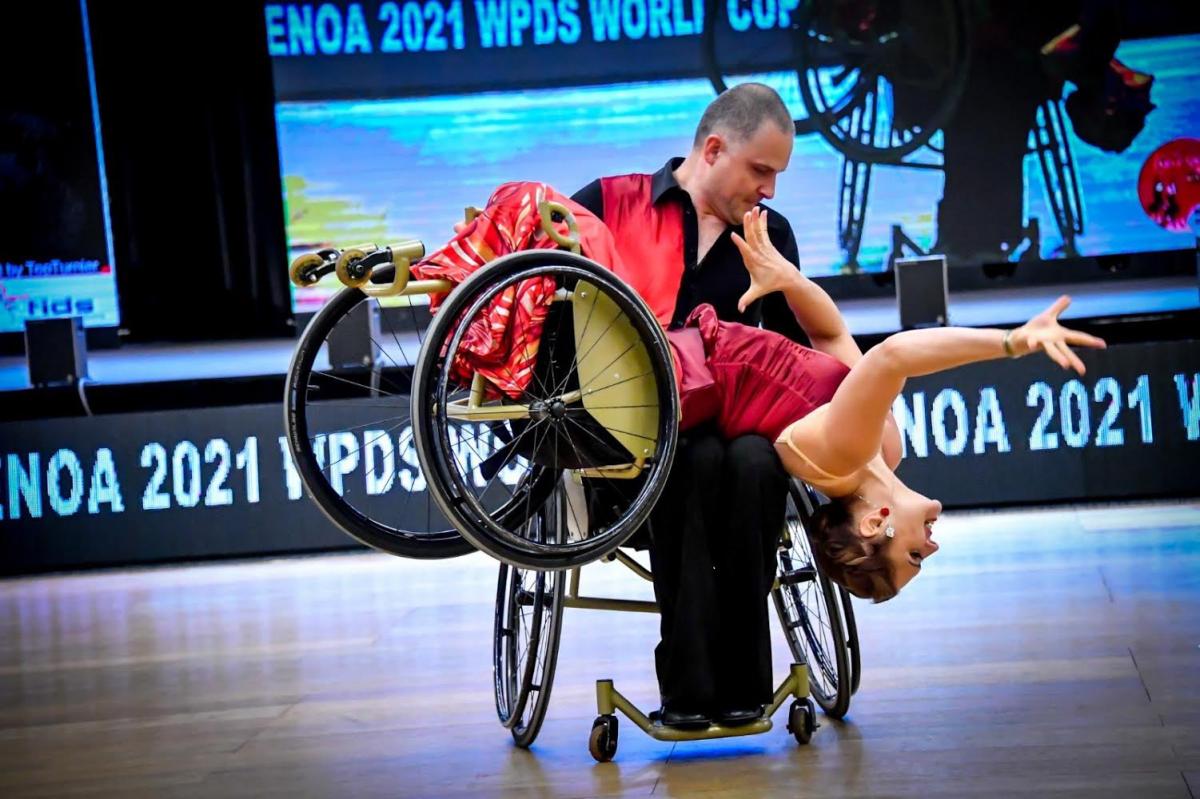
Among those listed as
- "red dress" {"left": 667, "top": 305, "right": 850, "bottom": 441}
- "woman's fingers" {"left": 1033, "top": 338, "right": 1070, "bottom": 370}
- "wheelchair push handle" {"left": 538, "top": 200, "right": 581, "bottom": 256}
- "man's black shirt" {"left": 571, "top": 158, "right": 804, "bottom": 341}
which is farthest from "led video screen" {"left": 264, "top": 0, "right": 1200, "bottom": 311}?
"woman's fingers" {"left": 1033, "top": 338, "right": 1070, "bottom": 370}

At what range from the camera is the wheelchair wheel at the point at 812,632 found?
285 cm

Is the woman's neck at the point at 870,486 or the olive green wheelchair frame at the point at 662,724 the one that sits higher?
the woman's neck at the point at 870,486

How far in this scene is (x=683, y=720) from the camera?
2672 mm

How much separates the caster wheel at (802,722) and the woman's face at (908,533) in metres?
0.30

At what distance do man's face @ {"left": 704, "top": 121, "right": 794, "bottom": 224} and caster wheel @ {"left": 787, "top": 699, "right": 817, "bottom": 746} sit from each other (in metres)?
0.91

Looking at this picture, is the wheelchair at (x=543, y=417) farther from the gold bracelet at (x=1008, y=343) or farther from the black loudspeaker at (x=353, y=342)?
the black loudspeaker at (x=353, y=342)

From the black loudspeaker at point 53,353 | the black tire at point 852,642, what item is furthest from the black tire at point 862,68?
the black tire at point 852,642

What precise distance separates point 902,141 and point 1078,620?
3570 mm

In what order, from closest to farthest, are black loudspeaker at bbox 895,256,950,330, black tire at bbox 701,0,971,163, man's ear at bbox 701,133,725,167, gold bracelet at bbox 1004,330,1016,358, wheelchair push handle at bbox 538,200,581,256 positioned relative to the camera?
gold bracelet at bbox 1004,330,1016,358
wheelchair push handle at bbox 538,200,581,256
man's ear at bbox 701,133,725,167
black loudspeaker at bbox 895,256,950,330
black tire at bbox 701,0,971,163

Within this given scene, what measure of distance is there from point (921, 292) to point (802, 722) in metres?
2.83

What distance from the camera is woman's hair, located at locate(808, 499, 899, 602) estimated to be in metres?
2.64

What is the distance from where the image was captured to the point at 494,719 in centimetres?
313

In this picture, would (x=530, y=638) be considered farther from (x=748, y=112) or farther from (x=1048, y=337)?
(x=1048, y=337)

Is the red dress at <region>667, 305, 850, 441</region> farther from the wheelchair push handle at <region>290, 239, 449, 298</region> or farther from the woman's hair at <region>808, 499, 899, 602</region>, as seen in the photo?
the wheelchair push handle at <region>290, 239, 449, 298</region>
